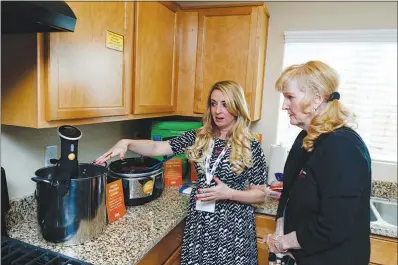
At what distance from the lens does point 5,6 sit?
78 cm

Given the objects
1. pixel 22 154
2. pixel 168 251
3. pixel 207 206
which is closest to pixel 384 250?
pixel 207 206

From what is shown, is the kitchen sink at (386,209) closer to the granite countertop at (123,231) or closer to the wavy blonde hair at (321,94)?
the granite countertop at (123,231)

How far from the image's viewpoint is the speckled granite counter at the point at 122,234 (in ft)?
3.56

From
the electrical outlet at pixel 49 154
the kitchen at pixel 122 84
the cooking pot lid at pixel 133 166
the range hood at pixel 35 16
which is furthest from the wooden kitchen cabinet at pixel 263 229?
the range hood at pixel 35 16

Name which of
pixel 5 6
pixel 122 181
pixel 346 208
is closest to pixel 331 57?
pixel 346 208

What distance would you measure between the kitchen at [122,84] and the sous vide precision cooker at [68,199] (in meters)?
0.07

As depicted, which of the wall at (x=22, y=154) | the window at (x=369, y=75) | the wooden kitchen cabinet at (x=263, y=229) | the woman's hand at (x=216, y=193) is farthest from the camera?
the window at (x=369, y=75)

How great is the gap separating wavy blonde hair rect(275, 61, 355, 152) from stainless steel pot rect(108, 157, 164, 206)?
0.84 meters

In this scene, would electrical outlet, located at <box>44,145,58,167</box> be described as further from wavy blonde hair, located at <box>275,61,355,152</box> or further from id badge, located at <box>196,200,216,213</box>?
wavy blonde hair, located at <box>275,61,355,152</box>

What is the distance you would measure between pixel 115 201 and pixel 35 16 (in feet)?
2.81

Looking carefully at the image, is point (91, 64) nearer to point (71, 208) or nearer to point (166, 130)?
point (71, 208)

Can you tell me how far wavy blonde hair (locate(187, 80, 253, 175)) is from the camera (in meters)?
1.44

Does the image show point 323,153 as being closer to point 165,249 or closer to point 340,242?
point 340,242

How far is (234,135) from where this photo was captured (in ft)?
4.89
